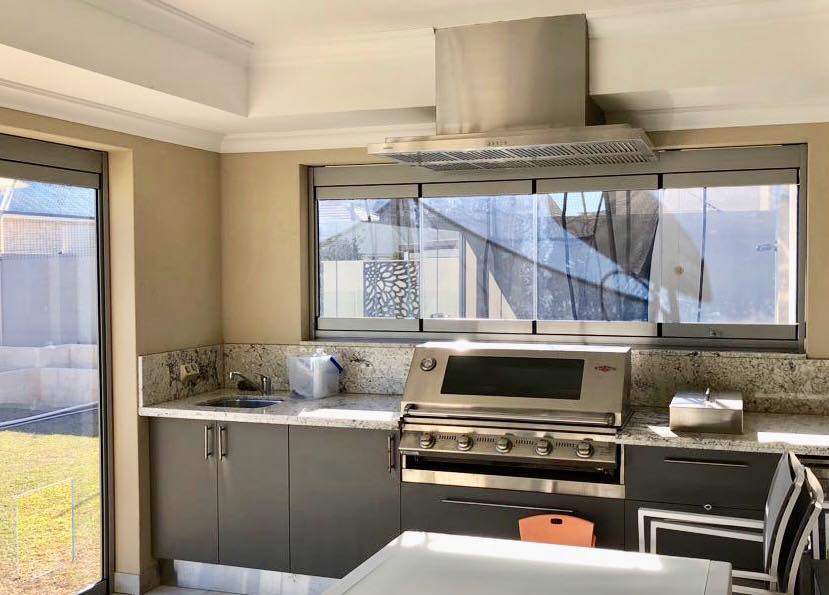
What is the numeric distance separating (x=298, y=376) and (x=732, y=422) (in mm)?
2004

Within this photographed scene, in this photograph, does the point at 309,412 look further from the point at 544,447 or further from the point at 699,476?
the point at 699,476

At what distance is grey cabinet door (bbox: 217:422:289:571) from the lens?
3932mm

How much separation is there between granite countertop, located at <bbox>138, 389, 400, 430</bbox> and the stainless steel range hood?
3.66 feet

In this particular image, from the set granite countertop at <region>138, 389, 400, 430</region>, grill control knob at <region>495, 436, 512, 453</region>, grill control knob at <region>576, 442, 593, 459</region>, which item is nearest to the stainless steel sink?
granite countertop at <region>138, 389, 400, 430</region>

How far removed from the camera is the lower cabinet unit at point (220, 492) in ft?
12.9

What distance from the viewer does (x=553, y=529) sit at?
3344 millimetres

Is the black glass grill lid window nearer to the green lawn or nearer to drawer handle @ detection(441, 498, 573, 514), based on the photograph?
drawer handle @ detection(441, 498, 573, 514)

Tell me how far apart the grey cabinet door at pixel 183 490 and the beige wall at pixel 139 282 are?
57 millimetres

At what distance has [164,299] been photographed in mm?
4223

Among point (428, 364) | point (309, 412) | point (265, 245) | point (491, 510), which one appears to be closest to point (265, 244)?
point (265, 245)

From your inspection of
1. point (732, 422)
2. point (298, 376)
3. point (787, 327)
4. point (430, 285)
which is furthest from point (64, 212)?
point (787, 327)

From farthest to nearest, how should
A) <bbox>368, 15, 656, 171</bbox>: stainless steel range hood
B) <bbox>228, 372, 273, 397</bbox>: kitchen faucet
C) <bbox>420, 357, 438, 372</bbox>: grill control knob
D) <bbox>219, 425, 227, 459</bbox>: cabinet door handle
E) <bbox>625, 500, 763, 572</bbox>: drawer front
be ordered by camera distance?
<bbox>228, 372, 273, 397</bbox>: kitchen faucet
<bbox>219, 425, 227, 459</bbox>: cabinet door handle
<bbox>420, 357, 438, 372</bbox>: grill control knob
<bbox>368, 15, 656, 171</bbox>: stainless steel range hood
<bbox>625, 500, 763, 572</bbox>: drawer front

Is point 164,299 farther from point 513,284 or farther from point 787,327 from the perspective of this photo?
point 787,327

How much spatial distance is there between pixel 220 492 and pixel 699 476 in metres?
2.09
